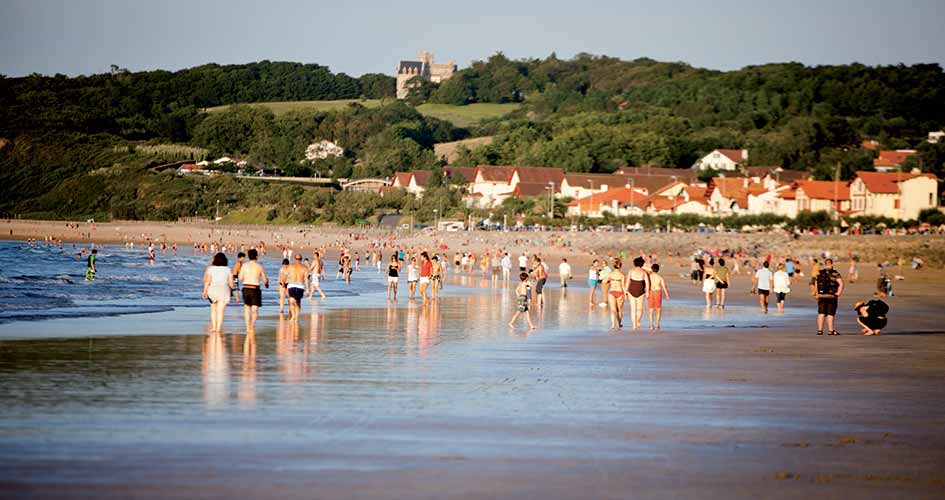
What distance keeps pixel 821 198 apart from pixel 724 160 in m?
30.4

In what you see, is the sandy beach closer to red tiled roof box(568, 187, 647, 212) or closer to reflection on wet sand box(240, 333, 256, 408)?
reflection on wet sand box(240, 333, 256, 408)

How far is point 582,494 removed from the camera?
6.66 m

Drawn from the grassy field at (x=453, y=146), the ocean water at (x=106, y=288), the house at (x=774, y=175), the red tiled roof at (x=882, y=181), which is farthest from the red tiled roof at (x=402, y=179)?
the ocean water at (x=106, y=288)

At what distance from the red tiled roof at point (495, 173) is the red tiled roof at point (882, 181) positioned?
34.9 meters

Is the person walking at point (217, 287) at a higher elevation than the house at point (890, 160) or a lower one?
lower

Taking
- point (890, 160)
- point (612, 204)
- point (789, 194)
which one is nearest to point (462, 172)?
point (612, 204)

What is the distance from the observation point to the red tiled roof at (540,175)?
102 m

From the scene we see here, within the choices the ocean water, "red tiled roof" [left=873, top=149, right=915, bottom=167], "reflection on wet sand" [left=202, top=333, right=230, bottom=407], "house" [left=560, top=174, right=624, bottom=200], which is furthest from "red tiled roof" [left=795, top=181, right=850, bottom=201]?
"reflection on wet sand" [left=202, top=333, right=230, bottom=407]

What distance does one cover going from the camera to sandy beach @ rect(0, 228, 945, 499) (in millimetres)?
6938

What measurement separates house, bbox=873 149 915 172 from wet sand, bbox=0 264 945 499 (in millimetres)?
87196

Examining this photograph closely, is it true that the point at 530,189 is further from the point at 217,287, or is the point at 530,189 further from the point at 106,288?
the point at 217,287

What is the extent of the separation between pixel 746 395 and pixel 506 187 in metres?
91.4

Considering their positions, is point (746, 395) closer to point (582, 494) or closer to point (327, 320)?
point (582, 494)

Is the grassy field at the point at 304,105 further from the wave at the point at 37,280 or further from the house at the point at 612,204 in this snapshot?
the wave at the point at 37,280
